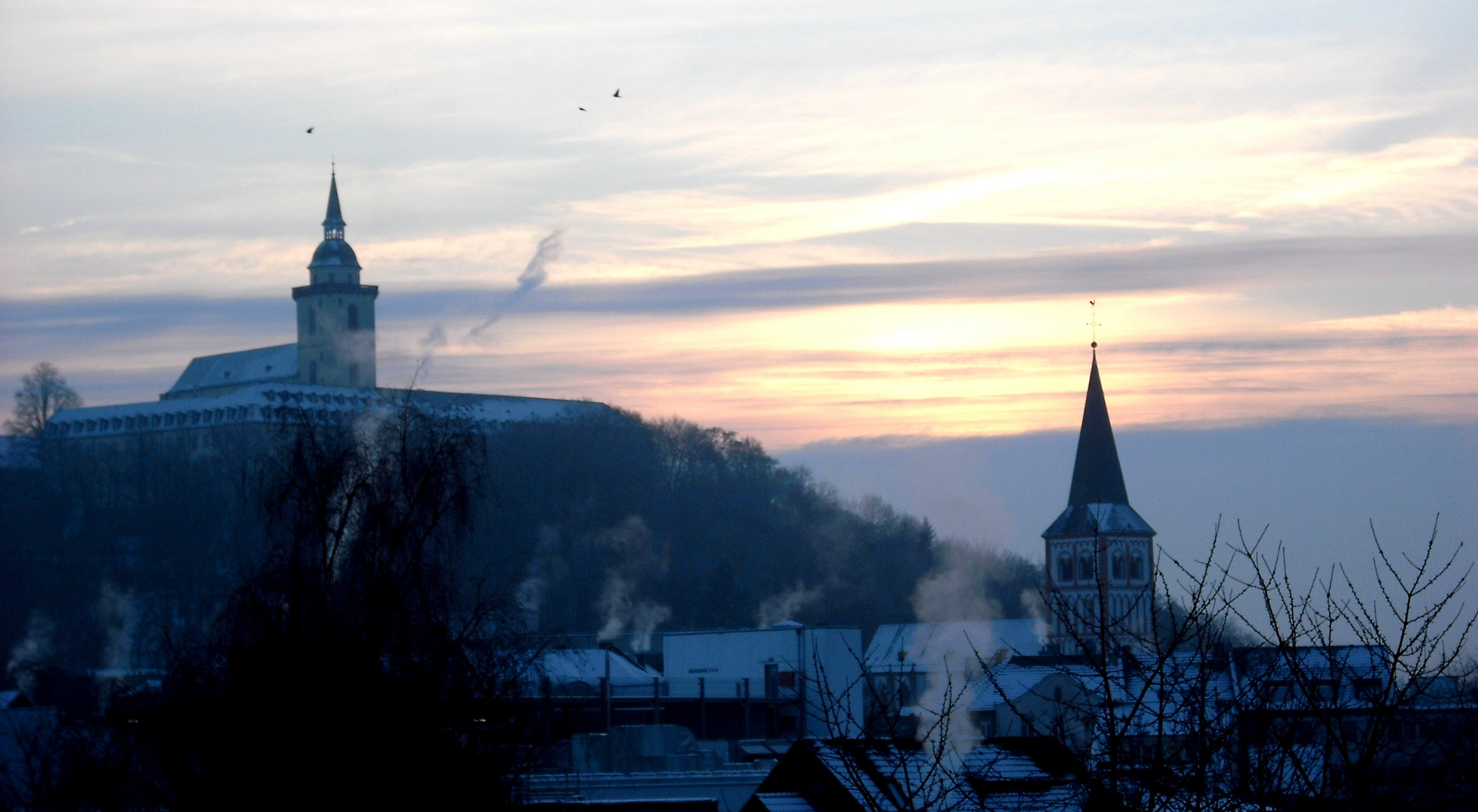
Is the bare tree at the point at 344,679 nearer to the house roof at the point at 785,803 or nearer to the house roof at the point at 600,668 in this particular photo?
the house roof at the point at 785,803

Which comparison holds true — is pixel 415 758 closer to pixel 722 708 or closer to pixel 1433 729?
pixel 1433 729

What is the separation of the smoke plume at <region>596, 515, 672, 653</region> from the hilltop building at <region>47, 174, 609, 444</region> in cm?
2533

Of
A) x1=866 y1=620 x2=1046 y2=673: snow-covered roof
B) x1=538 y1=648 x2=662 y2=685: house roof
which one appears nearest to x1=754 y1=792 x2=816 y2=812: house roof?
x1=538 y1=648 x2=662 y2=685: house roof

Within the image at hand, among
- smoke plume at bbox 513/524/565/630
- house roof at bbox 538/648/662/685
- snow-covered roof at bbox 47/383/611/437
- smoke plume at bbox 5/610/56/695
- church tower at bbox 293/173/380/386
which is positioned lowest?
house roof at bbox 538/648/662/685

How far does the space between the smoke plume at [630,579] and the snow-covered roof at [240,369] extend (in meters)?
51.1

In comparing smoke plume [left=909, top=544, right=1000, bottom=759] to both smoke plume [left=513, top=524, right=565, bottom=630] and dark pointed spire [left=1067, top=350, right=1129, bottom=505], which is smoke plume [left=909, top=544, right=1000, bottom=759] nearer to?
dark pointed spire [left=1067, top=350, right=1129, bottom=505]

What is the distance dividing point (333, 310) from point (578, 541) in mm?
53580

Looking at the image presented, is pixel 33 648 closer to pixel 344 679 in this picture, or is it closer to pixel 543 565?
pixel 543 565

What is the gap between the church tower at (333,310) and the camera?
158m

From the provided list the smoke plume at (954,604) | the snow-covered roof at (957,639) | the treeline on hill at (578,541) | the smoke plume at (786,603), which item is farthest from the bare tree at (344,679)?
the smoke plume at (786,603)

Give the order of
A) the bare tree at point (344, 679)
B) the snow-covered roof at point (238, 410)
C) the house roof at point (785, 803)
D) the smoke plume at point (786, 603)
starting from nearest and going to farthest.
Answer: the bare tree at point (344, 679) → the house roof at point (785, 803) → the smoke plume at point (786, 603) → the snow-covered roof at point (238, 410)

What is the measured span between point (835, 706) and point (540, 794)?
14.5m

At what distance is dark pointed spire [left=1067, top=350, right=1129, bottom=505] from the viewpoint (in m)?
90.2

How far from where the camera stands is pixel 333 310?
159 meters
